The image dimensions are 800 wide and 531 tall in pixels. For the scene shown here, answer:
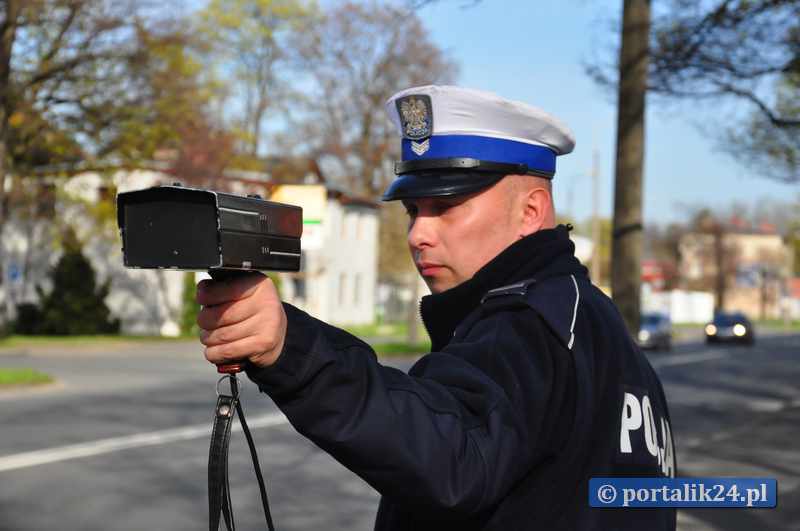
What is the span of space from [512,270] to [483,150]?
21cm

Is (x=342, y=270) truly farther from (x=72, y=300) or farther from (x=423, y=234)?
(x=423, y=234)

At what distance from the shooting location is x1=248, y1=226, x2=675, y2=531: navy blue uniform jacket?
62.9 inches

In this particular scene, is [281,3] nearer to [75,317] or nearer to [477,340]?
[75,317]

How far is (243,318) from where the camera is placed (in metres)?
1.55

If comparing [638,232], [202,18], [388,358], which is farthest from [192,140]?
[638,232]

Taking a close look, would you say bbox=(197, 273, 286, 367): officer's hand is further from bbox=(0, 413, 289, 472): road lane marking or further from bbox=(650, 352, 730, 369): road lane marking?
bbox=(650, 352, 730, 369): road lane marking

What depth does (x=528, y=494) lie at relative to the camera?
1852 mm

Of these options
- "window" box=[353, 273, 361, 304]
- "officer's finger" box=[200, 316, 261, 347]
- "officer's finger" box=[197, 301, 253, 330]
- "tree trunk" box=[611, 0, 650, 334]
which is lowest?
"window" box=[353, 273, 361, 304]

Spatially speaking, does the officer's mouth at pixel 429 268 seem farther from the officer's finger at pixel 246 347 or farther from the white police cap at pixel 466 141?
the officer's finger at pixel 246 347

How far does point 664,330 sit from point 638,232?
35441mm

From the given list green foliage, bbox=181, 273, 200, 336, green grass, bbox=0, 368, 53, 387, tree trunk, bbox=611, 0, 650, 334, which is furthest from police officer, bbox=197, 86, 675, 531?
green foliage, bbox=181, 273, 200, 336

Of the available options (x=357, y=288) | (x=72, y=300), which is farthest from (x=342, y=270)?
(x=72, y=300)

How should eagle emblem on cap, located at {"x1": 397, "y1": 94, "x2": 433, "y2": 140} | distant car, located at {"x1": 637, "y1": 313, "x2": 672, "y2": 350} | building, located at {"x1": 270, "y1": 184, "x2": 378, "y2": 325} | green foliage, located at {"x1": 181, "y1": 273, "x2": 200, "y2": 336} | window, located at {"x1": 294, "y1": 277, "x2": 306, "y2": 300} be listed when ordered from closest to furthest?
eagle emblem on cap, located at {"x1": 397, "y1": 94, "x2": 433, "y2": 140} → green foliage, located at {"x1": 181, "y1": 273, "x2": 200, "y2": 336} → distant car, located at {"x1": 637, "y1": 313, "x2": 672, "y2": 350} → building, located at {"x1": 270, "y1": 184, "x2": 378, "y2": 325} → window, located at {"x1": 294, "y1": 277, "x2": 306, "y2": 300}

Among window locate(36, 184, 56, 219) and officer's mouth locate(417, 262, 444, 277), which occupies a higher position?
window locate(36, 184, 56, 219)
